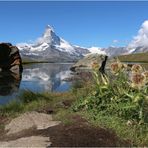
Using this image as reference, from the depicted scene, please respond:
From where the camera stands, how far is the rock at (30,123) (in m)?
13.3

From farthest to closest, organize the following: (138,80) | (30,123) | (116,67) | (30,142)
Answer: (116,67) → (30,123) → (138,80) → (30,142)

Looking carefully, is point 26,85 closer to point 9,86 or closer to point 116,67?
point 9,86

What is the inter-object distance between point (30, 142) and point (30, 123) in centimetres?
273

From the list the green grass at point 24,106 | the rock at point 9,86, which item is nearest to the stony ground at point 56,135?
the green grass at point 24,106

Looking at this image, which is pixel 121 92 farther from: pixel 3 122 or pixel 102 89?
pixel 3 122

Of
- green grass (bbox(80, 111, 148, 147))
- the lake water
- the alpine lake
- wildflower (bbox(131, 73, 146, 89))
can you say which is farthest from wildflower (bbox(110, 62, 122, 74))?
the lake water

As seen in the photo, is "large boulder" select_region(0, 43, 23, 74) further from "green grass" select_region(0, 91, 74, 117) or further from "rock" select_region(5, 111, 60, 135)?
"rock" select_region(5, 111, 60, 135)

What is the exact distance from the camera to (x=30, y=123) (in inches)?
544

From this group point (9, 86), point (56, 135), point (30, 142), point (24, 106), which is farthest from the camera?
point (9, 86)

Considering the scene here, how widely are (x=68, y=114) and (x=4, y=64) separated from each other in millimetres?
72909

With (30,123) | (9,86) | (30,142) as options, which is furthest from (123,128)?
(9,86)

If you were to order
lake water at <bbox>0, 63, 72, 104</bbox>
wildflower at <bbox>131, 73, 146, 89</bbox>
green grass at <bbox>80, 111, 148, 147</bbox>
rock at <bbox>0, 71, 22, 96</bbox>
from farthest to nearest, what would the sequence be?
rock at <bbox>0, 71, 22, 96</bbox> < lake water at <bbox>0, 63, 72, 104</bbox> < wildflower at <bbox>131, 73, 146, 89</bbox> < green grass at <bbox>80, 111, 148, 147</bbox>

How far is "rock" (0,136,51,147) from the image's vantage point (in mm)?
10898

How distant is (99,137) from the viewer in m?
11.2
